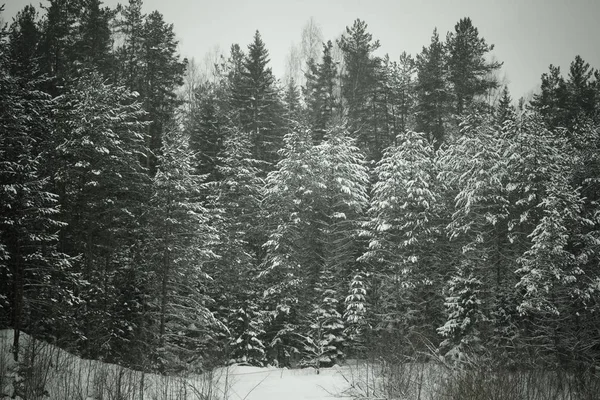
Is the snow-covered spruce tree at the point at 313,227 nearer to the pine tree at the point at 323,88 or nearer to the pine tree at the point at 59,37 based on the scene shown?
the pine tree at the point at 323,88

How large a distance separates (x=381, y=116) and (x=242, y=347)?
84.4ft

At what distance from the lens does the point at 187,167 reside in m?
19.8

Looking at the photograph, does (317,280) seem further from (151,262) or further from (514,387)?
(514,387)

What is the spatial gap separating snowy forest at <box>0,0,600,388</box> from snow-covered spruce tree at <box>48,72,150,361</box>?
11 centimetres

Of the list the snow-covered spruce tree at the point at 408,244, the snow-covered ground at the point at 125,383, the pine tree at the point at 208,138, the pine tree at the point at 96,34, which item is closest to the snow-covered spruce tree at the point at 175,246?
the snow-covered ground at the point at 125,383

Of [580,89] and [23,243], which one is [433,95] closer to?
[580,89]

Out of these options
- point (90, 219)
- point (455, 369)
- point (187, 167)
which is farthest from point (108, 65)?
point (455, 369)

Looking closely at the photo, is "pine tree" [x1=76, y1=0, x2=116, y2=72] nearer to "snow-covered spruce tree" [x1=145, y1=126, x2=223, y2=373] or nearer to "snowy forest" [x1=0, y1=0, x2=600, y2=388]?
"snowy forest" [x1=0, y1=0, x2=600, y2=388]

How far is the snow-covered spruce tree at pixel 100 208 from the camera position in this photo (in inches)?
645

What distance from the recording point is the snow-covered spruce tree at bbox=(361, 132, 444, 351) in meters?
20.7

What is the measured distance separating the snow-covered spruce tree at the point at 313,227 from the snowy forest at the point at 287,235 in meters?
0.14

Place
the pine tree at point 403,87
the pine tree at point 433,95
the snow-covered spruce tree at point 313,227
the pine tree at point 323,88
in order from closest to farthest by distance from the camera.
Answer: the snow-covered spruce tree at point 313,227 < the pine tree at point 433,95 < the pine tree at point 403,87 < the pine tree at point 323,88

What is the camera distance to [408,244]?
20703mm

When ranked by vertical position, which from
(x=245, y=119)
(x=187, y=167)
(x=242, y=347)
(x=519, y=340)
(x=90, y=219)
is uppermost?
(x=245, y=119)
